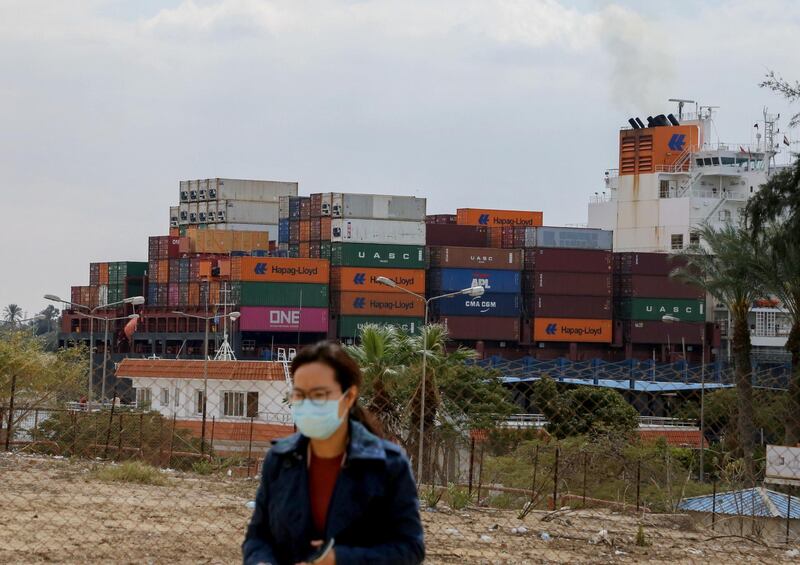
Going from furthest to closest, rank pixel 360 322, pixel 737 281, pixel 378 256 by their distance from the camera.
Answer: pixel 378 256
pixel 360 322
pixel 737 281

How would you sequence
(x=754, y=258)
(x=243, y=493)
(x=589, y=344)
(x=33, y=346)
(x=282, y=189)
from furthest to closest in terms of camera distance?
(x=282, y=189) < (x=589, y=344) < (x=33, y=346) < (x=754, y=258) < (x=243, y=493)

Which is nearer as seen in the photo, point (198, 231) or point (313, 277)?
point (313, 277)

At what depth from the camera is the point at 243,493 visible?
10.5 m

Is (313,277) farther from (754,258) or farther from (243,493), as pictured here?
(243,493)

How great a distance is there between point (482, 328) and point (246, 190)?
40.4 meters

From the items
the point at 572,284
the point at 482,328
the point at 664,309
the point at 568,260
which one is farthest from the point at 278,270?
the point at 664,309

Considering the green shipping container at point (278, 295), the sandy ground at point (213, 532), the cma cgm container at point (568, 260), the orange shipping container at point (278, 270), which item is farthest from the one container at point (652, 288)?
the sandy ground at point (213, 532)

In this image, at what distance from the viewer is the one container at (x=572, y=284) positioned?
3816 inches

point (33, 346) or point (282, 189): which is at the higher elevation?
point (282, 189)

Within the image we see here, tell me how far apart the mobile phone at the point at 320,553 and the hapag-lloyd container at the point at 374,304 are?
3541 inches

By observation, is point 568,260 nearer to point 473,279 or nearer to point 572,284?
point 572,284

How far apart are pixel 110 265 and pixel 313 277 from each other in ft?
63.0

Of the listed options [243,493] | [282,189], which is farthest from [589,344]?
[243,493]

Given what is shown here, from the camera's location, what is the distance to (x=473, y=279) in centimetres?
9575
